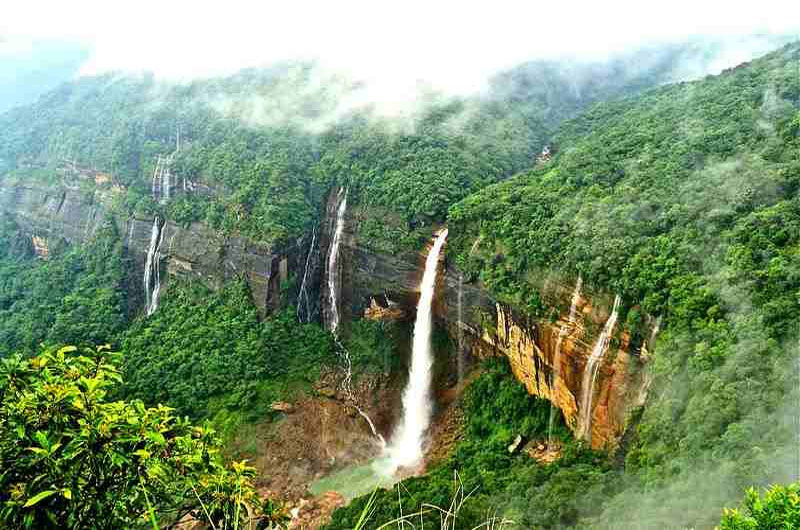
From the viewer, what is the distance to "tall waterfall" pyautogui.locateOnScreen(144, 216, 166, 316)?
2938 cm

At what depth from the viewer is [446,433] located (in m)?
21.3

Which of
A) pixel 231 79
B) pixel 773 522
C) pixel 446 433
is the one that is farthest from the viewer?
pixel 231 79

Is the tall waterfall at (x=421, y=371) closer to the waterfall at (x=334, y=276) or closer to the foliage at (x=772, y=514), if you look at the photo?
the waterfall at (x=334, y=276)

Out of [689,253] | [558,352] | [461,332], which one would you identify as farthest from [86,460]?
[461,332]

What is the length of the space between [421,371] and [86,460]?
64.6 ft

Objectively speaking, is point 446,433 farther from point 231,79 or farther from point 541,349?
point 231,79

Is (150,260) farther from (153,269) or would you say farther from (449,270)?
(449,270)

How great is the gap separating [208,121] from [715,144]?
94.9 ft

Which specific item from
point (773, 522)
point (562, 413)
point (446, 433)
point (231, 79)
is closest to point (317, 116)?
point (231, 79)

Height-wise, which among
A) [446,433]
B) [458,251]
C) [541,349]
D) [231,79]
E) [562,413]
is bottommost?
[446,433]

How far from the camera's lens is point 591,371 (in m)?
16.7

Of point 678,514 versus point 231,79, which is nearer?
point 678,514

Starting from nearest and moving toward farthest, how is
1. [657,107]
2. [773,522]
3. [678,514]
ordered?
[773,522], [678,514], [657,107]

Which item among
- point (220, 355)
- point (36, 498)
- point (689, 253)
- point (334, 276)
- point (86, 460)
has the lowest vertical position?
point (220, 355)
